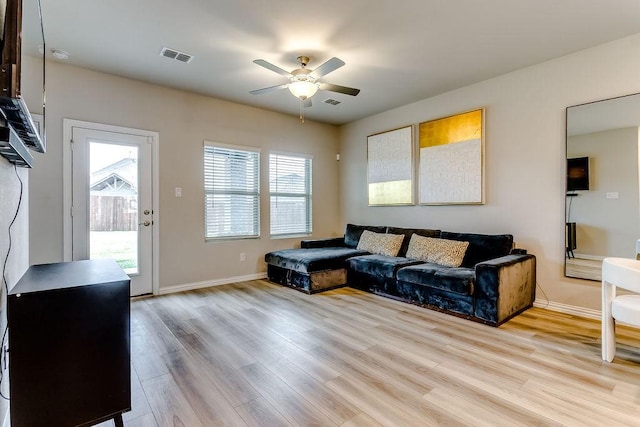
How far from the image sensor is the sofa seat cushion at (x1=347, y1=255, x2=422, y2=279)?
381cm

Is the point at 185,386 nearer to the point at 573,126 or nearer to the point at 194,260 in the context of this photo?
the point at 194,260

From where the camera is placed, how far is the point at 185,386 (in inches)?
77.6

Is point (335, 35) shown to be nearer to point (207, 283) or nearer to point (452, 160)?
point (452, 160)

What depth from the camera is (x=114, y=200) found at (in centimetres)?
374

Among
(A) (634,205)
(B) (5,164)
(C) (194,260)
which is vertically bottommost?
(C) (194,260)

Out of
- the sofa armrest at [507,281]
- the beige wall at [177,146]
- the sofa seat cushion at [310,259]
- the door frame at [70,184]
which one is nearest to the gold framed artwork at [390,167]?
the beige wall at [177,146]

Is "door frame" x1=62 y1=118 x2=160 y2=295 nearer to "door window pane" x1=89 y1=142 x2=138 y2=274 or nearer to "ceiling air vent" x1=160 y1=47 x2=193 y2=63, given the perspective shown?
"door window pane" x1=89 y1=142 x2=138 y2=274

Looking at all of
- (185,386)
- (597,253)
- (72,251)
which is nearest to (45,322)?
(185,386)

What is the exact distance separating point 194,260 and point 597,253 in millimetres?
4682

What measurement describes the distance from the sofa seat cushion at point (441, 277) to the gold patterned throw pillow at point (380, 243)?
27.7 inches

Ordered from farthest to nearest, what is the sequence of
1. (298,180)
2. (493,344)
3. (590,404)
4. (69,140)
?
1. (298,180)
2. (69,140)
3. (493,344)
4. (590,404)

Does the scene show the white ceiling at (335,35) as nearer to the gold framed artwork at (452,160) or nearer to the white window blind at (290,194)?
the gold framed artwork at (452,160)

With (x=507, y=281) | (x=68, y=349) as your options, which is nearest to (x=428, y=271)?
(x=507, y=281)

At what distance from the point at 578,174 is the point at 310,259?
10.2 ft
